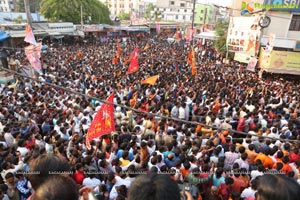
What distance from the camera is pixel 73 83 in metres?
10.8

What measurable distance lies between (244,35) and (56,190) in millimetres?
17460

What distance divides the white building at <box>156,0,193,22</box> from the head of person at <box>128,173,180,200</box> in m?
79.3

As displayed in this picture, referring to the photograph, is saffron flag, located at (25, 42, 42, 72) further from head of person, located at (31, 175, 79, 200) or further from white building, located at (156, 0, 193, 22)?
white building, located at (156, 0, 193, 22)

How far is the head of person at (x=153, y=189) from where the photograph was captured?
143 centimetres

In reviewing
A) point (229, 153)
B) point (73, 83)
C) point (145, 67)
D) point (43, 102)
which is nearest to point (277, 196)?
point (229, 153)

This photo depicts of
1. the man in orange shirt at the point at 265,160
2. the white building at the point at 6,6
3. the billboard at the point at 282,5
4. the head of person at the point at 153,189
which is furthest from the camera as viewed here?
the white building at the point at 6,6

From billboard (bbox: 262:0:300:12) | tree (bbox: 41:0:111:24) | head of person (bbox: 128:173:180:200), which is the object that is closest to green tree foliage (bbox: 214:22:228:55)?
billboard (bbox: 262:0:300:12)

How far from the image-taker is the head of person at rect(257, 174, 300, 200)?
1.51 meters

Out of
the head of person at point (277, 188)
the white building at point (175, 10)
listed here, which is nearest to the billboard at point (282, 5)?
the head of person at point (277, 188)

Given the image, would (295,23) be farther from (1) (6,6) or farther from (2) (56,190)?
(1) (6,6)

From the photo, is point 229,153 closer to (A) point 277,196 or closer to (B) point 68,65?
(A) point 277,196

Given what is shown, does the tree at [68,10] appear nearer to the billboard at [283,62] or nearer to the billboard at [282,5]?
the billboard at [282,5]

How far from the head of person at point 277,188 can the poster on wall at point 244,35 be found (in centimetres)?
1520

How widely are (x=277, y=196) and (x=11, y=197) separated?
3881mm
